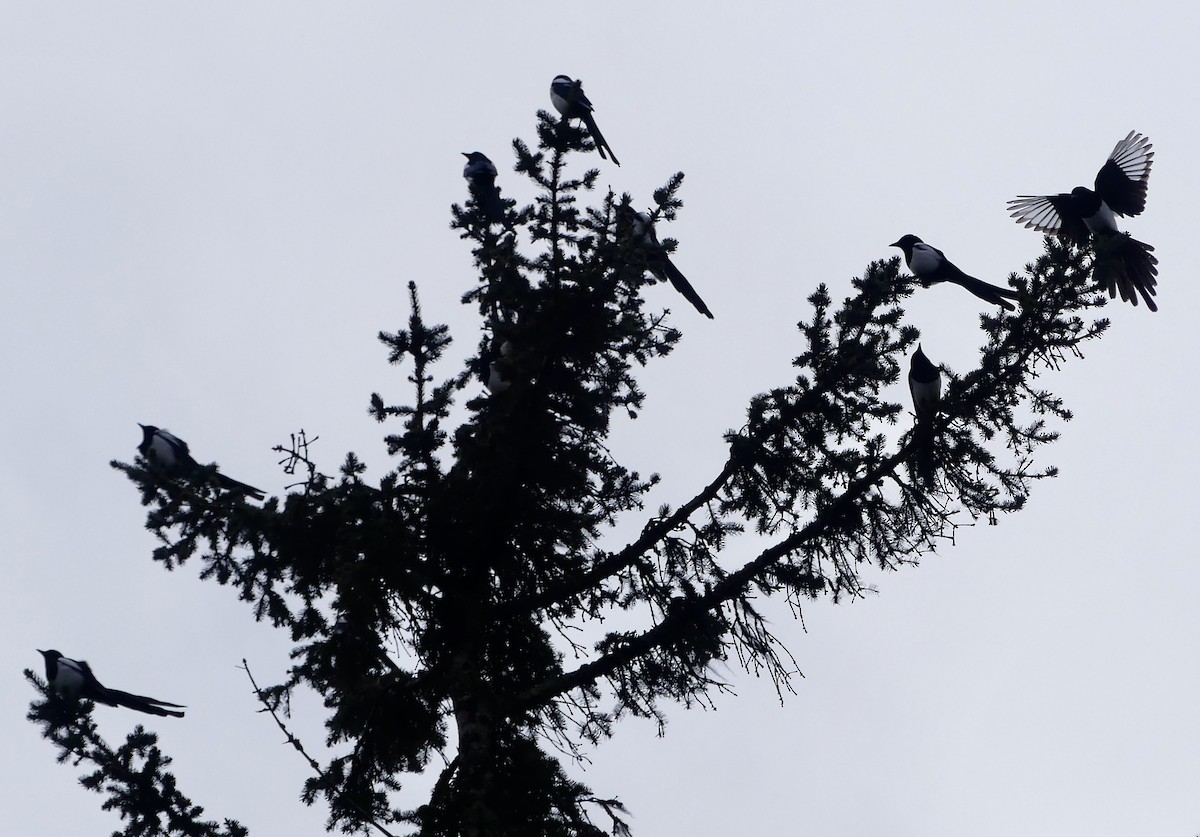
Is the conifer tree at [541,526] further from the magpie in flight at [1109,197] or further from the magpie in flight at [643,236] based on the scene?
the magpie in flight at [1109,197]

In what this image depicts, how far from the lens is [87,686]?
881 cm

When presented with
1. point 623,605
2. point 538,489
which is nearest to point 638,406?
point 538,489

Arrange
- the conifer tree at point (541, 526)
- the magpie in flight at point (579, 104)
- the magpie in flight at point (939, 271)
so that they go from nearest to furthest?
the conifer tree at point (541, 526), the magpie in flight at point (939, 271), the magpie in flight at point (579, 104)

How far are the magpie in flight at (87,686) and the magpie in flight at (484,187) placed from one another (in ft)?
12.8

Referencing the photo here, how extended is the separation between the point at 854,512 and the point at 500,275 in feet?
8.32

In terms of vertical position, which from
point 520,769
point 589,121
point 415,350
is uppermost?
point 589,121

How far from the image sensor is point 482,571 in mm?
6512

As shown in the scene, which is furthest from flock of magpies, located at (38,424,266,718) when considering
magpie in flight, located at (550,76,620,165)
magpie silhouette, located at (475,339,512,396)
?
magpie in flight, located at (550,76,620,165)

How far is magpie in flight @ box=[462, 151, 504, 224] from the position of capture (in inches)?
279

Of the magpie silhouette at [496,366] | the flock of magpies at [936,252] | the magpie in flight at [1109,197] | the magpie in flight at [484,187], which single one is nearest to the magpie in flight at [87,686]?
the flock of magpies at [936,252]

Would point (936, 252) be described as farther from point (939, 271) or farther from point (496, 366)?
point (496, 366)

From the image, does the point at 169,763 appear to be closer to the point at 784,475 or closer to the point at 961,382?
the point at 784,475

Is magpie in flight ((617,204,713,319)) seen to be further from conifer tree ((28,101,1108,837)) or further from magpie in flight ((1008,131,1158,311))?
magpie in flight ((1008,131,1158,311))

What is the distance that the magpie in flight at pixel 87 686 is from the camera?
791cm
